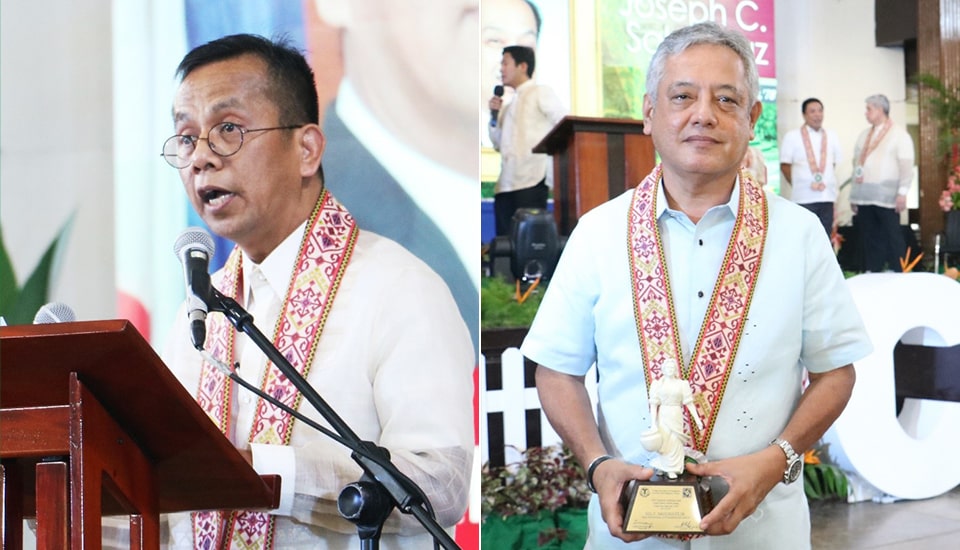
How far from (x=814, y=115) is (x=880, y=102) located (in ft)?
0.69

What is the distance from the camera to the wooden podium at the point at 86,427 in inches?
51.6

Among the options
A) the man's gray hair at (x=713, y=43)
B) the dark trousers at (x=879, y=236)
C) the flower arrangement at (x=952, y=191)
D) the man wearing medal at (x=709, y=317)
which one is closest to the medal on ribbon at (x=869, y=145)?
the dark trousers at (x=879, y=236)

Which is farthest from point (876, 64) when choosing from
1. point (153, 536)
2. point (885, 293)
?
point (153, 536)

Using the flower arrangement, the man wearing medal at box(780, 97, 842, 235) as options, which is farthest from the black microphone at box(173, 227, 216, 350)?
the flower arrangement

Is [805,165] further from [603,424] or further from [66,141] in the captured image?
[66,141]

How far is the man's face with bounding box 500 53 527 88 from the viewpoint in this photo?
306 cm

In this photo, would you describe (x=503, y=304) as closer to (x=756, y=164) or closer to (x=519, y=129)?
(x=519, y=129)

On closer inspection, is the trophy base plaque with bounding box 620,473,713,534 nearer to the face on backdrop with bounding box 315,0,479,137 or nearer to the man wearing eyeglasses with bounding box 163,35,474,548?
the man wearing eyeglasses with bounding box 163,35,474,548

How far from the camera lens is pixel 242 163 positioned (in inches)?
110

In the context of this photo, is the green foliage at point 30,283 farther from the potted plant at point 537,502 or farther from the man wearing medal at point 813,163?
the man wearing medal at point 813,163

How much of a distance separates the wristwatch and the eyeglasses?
150 centimetres

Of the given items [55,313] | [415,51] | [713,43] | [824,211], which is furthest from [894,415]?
[55,313]

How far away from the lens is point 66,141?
113 inches

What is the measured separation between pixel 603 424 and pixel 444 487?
46 cm
